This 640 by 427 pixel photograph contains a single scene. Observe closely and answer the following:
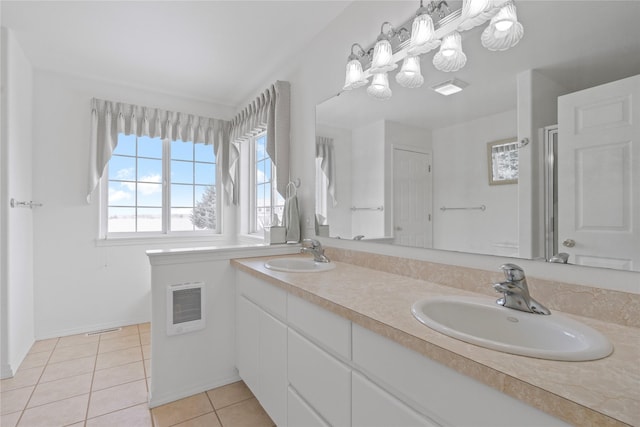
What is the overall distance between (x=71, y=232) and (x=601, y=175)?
149 inches

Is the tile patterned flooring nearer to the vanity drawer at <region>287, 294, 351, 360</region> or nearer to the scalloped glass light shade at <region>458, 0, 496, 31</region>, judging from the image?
the vanity drawer at <region>287, 294, 351, 360</region>

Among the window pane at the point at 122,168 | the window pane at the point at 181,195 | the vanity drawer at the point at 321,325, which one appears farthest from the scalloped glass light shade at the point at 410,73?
the window pane at the point at 122,168

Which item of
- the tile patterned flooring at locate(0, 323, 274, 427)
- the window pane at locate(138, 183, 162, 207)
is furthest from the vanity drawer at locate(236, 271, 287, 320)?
the window pane at locate(138, 183, 162, 207)

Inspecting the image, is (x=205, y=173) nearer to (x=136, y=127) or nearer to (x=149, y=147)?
(x=149, y=147)

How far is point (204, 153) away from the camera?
3.64 metres

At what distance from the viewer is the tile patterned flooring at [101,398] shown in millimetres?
1664

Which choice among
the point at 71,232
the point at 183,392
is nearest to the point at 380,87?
the point at 183,392

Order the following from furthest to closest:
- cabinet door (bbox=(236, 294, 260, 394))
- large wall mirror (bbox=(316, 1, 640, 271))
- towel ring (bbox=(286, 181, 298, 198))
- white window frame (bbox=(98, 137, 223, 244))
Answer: white window frame (bbox=(98, 137, 223, 244)), towel ring (bbox=(286, 181, 298, 198)), cabinet door (bbox=(236, 294, 260, 394)), large wall mirror (bbox=(316, 1, 640, 271))

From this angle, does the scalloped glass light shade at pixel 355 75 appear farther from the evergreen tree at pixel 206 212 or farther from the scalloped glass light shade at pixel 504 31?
the evergreen tree at pixel 206 212

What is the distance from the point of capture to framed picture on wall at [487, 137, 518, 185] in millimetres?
1146

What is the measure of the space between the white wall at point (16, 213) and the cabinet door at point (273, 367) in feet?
6.22

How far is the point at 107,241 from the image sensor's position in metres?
3.01

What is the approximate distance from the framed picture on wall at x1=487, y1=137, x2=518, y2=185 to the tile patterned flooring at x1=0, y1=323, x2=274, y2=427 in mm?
1712

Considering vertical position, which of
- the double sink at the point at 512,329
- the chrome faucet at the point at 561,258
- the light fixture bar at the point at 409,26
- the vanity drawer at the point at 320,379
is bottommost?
the vanity drawer at the point at 320,379
